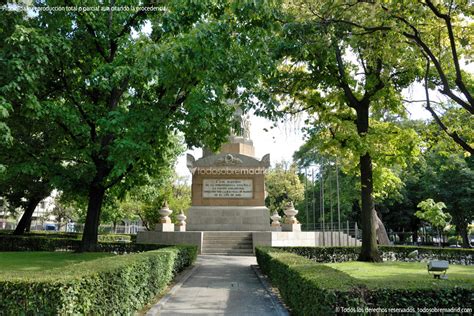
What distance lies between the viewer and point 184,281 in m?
12.0

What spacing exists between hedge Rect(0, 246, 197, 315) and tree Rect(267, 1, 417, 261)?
8916mm

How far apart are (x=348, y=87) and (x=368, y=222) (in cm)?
558

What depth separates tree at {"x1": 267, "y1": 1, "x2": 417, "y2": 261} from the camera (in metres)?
13.1

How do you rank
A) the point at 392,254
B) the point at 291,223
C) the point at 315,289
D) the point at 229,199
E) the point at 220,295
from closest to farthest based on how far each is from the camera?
the point at 315,289, the point at 220,295, the point at 392,254, the point at 229,199, the point at 291,223

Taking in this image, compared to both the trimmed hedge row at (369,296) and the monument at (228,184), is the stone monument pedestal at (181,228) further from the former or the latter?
the trimmed hedge row at (369,296)

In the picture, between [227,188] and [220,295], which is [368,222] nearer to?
[220,295]

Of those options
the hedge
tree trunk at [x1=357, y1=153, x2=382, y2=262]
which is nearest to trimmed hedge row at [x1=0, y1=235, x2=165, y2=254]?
tree trunk at [x1=357, y1=153, x2=382, y2=262]

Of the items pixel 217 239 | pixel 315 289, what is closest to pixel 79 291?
pixel 315 289

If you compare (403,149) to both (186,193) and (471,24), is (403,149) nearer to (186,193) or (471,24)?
(471,24)

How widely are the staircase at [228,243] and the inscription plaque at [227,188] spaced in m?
2.79

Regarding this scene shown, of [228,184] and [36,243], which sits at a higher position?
[228,184]

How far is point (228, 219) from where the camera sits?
23.4m

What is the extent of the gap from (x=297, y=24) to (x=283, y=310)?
8.81 metres

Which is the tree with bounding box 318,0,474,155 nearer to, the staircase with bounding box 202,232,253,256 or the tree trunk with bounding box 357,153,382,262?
the tree trunk with bounding box 357,153,382,262
